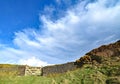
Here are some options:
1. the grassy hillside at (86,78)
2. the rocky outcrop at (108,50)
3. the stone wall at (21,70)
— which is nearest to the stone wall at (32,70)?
the stone wall at (21,70)

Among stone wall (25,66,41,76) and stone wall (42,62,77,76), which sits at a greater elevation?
stone wall (25,66,41,76)

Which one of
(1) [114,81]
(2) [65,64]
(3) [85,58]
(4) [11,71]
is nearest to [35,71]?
(4) [11,71]

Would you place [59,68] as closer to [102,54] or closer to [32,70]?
[32,70]

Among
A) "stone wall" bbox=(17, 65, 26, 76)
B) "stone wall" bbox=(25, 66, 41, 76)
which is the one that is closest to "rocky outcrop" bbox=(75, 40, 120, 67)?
"stone wall" bbox=(25, 66, 41, 76)

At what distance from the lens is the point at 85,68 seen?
26984 mm

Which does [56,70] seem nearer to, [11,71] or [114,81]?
[11,71]

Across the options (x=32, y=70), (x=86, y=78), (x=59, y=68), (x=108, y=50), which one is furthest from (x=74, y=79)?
(x=32, y=70)

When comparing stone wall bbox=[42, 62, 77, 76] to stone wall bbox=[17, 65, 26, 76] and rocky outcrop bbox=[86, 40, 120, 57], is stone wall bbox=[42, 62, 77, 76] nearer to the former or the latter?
rocky outcrop bbox=[86, 40, 120, 57]

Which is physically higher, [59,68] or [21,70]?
[21,70]

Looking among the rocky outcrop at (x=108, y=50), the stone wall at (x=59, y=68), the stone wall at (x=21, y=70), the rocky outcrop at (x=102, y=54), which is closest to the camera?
the rocky outcrop at (x=102, y=54)

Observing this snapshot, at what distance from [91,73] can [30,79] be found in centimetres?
678

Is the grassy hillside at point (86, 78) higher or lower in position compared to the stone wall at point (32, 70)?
lower

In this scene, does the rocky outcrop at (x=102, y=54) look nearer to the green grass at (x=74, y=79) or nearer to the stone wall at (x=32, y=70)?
the green grass at (x=74, y=79)

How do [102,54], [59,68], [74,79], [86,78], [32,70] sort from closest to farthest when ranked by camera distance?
[86,78]
[74,79]
[102,54]
[59,68]
[32,70]
